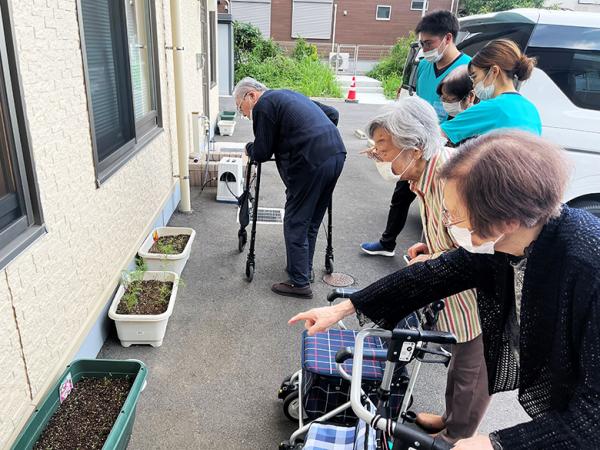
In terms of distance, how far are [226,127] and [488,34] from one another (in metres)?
5.59

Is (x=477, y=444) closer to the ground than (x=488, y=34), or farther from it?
closer to the ground

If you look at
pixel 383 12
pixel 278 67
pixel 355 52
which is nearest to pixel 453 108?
pixel 278 67

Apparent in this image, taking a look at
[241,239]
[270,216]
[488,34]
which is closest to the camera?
[488,34]

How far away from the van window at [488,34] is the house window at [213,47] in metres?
5.30

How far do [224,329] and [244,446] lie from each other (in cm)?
98

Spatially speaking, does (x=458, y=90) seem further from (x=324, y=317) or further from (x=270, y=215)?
(x=270, y=215)

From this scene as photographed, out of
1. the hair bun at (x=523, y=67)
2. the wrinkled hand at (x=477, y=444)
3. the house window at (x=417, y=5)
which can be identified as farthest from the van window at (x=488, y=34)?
the house window at (x=417, y=5)

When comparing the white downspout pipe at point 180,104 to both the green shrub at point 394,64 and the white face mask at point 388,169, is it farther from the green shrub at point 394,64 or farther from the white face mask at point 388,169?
the green shrub at point 394,64

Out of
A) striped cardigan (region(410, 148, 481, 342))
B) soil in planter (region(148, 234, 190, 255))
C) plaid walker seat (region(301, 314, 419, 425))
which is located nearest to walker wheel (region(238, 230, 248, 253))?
soil in planter (region(148, 234, 190, 255))

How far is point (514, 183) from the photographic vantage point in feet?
3.11

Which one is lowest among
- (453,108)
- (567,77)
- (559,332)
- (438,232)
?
(438,232)

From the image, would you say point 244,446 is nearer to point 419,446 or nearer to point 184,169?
point 419,446

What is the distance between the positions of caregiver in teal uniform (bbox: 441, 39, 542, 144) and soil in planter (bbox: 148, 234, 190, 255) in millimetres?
2263

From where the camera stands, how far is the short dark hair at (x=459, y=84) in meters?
3.17
